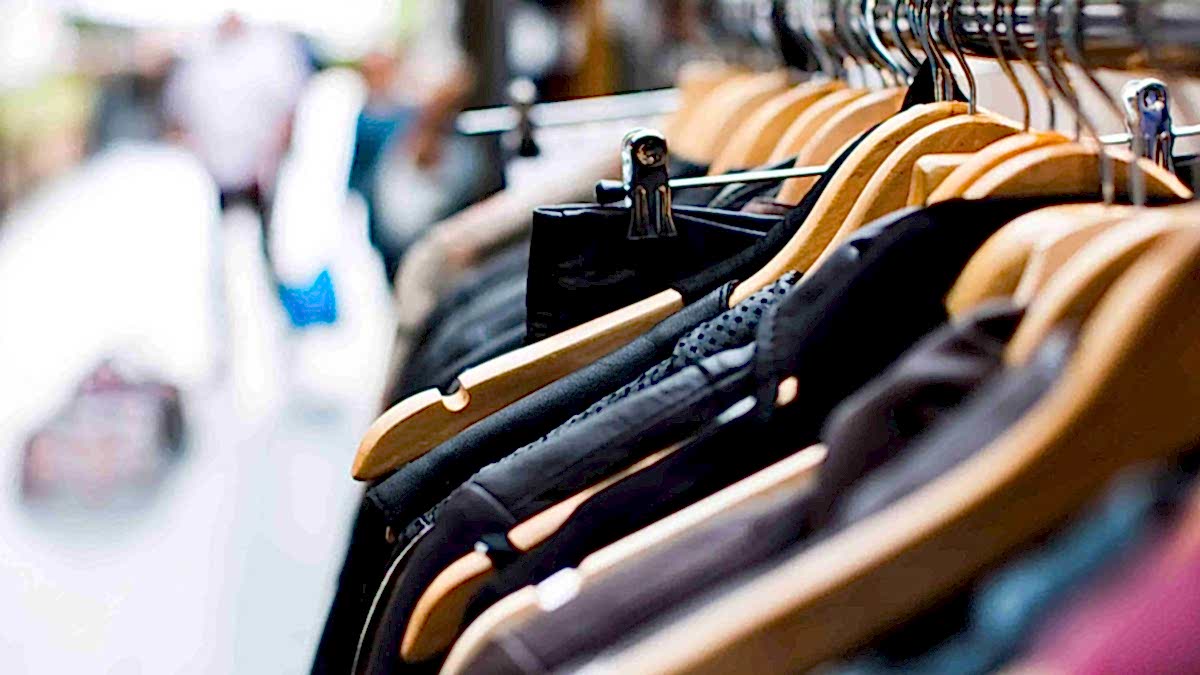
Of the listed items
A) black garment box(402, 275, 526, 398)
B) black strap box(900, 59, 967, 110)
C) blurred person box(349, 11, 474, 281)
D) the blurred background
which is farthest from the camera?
blurred person box(349, 11, 474, 281)

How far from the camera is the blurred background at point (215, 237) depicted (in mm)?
2320

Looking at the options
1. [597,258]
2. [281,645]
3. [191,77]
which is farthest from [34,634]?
[191,77]

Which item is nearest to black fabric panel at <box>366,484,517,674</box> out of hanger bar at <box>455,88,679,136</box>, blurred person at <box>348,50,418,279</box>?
hanger bar at <box>455,88,679,136</box>

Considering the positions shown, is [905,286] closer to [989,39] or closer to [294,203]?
[989,39]

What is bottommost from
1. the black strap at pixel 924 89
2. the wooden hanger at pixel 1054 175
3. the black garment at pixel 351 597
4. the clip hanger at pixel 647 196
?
the black garment at pixel 351 597

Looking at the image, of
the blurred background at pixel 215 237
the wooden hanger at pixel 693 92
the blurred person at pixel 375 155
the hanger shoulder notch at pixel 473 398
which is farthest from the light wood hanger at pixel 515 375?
the blurred person at pixel 375 155

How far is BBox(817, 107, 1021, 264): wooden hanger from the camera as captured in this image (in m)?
0.82

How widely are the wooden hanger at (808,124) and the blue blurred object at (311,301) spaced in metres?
2.12

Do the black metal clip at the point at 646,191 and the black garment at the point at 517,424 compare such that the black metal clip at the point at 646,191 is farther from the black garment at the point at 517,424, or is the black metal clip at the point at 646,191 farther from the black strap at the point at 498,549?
the black strap at the point at 498,549

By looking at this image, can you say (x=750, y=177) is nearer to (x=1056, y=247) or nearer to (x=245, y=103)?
(x=1056, y=247)

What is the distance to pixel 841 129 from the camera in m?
1.06

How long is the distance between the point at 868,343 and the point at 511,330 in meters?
0.48

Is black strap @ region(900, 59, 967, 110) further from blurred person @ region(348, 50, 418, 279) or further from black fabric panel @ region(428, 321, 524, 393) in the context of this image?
blurred person @ region(348, 50, 418, 279)

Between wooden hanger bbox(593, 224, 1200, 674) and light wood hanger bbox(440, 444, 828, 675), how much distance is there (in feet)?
0.33
